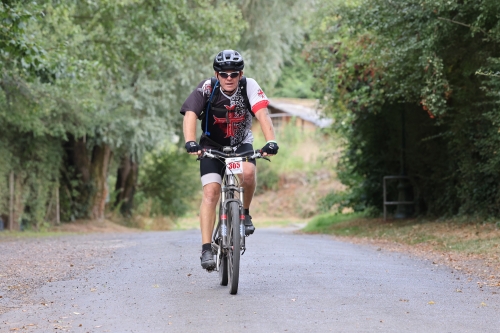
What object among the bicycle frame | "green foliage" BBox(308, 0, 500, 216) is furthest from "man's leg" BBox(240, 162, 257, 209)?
"green foliage" BBox(308, 0, 500, 216)

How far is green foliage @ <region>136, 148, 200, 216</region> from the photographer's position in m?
36.6

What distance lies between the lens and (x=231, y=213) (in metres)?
8.06

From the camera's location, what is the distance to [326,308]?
716 centimetres

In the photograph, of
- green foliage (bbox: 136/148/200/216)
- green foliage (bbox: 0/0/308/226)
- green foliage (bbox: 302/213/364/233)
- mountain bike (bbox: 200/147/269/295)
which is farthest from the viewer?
green foliage (bbox: 136/148/200/216)

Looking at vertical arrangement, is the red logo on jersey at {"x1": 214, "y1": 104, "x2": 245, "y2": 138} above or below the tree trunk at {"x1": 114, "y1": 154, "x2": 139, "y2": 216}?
below

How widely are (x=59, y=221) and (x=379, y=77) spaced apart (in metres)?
14.1

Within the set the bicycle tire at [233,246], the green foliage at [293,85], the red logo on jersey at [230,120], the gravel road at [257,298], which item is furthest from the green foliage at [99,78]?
the green foliage at [293,85]

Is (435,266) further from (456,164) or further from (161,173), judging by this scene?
(161,173)

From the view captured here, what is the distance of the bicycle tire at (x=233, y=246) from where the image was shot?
25.6 feet

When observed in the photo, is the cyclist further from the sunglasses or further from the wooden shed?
the wooden shed

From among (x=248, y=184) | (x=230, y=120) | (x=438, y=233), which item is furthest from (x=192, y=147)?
(x=438, y=233)

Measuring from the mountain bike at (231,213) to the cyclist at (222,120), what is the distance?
0.13 metres

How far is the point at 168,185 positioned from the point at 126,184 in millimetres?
2384

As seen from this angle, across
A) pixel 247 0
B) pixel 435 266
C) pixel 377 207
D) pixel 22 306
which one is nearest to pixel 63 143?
pixel 247 0
